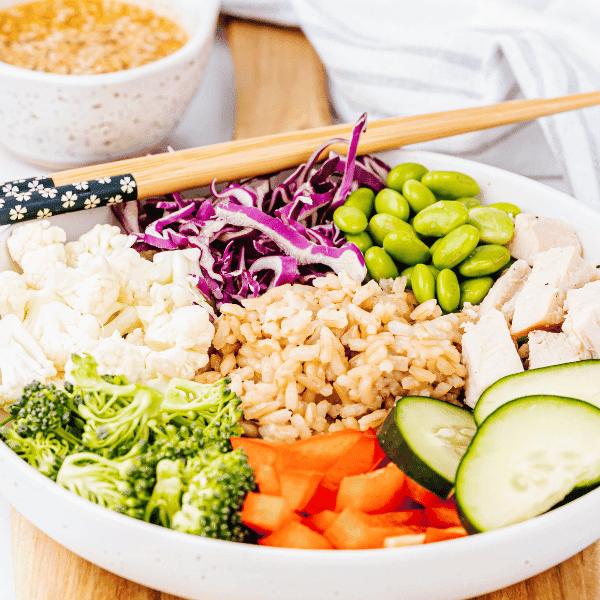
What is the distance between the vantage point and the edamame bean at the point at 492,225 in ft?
7.56

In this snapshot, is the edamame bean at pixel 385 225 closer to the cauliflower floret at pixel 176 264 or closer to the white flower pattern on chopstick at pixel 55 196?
the cauliflower floret at pixel 176 264

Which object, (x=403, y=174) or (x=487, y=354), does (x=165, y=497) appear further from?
(x=403, y=174)

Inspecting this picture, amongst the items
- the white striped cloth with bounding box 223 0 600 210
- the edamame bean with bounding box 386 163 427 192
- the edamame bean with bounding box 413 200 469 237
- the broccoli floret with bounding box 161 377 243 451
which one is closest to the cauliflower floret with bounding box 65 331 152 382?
the broccoli floret with bounding box 161 377 243 451

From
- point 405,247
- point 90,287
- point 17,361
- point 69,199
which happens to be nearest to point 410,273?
point 405,247

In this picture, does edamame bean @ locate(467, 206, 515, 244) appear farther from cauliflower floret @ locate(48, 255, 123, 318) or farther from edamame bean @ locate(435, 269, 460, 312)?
cauliflower floret @ locate(48, 255, 123, 318)

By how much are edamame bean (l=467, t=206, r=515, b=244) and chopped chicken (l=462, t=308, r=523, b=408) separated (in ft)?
1.26

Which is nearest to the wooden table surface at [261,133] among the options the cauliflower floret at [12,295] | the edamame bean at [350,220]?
the cauliflower floret at [12,295]

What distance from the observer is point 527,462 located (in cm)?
143

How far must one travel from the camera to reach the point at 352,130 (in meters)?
2.56

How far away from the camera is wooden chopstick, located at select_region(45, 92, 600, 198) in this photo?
7.81ft

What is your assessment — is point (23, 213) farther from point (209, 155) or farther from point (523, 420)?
point (523, 420)

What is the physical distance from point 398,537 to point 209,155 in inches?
63.3

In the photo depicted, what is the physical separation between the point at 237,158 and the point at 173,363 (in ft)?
3.08

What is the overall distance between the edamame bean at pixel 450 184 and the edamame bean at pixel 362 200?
0.20 metres
